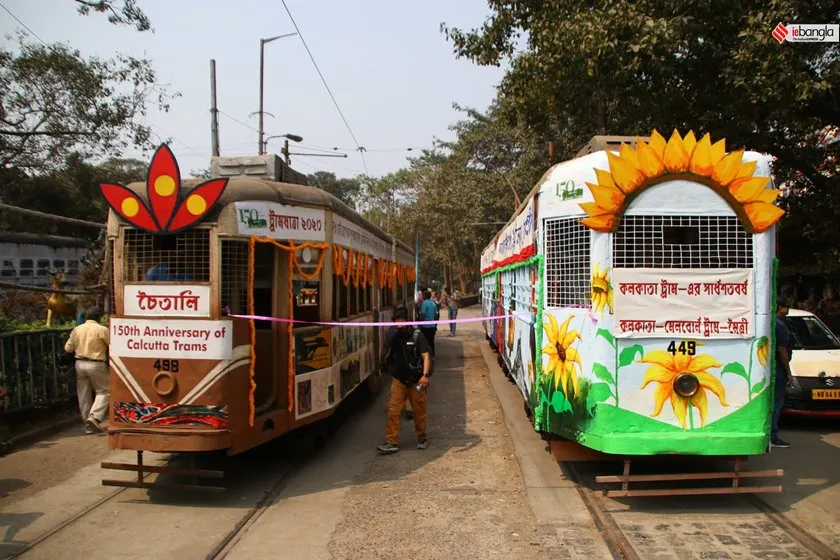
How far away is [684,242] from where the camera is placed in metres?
5.42

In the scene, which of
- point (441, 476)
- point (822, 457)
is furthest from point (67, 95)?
point (822, 457)

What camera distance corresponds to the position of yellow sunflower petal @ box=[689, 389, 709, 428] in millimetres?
5328

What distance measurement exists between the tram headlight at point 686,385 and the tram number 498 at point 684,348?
0.61ft

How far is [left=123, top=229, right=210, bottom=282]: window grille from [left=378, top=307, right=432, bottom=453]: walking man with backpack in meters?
2.46

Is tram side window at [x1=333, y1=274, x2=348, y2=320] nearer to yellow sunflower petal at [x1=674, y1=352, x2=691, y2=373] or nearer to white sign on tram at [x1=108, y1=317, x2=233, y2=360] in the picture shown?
white sign on tram at [x1=108, y1=317, x2=233, y2=360]

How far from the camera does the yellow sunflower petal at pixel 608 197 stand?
17.5ft

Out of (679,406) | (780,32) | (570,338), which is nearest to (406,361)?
(570,338)

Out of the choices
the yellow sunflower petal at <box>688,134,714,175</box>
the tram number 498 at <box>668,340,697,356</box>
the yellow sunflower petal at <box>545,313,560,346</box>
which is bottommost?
the tram number 498 at <box>668,340,697,356</box>

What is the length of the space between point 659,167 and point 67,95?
1572 cm

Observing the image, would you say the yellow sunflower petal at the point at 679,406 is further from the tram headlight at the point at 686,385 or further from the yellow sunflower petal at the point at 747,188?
the yellow sunflower petal at the point at 747,188

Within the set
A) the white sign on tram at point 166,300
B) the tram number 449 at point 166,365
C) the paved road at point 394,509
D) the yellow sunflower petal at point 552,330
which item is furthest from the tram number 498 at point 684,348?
the tram number 449 at point 166,365

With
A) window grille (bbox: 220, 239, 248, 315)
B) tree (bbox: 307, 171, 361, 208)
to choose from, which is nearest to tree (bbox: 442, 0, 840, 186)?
window grille (bbox: 220, 239, 248, 315)

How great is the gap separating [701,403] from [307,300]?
3.92 m

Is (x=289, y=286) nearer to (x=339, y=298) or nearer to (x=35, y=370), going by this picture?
(x=339, y=298)
